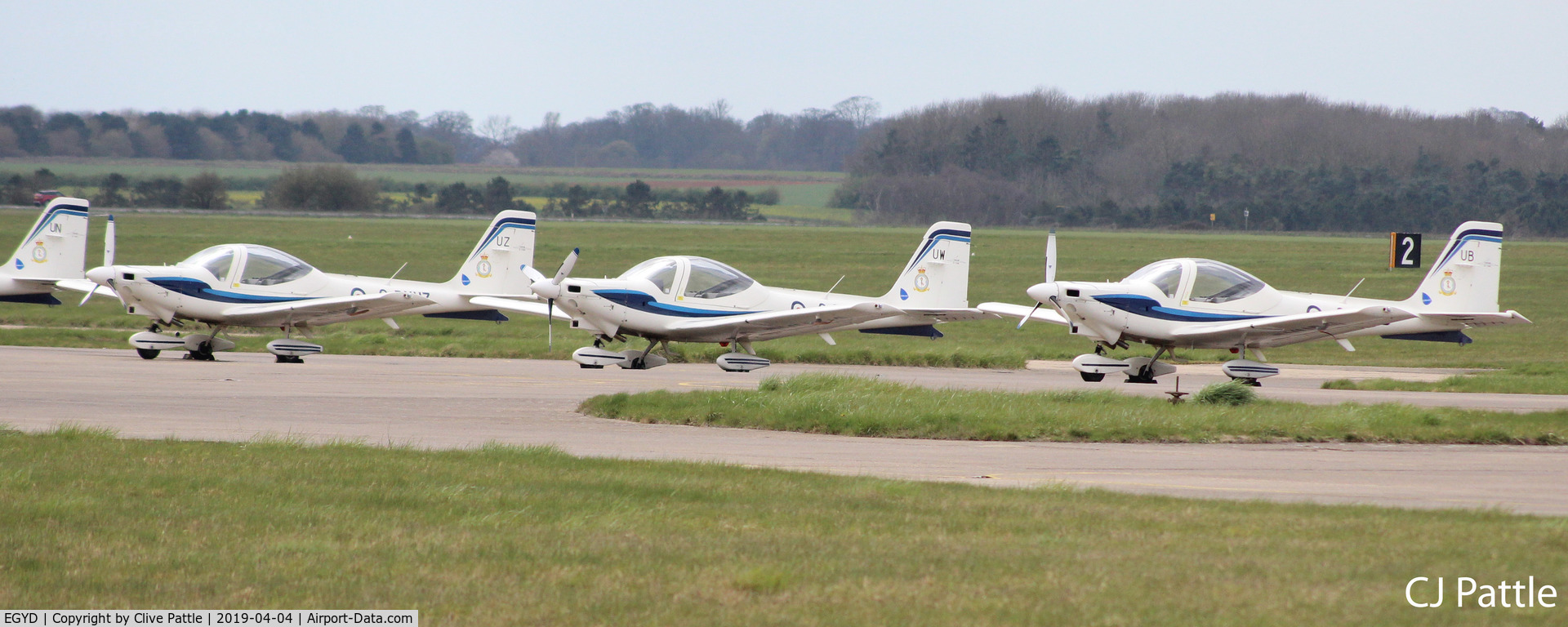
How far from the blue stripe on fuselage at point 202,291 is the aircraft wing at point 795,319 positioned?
7325 millimetres

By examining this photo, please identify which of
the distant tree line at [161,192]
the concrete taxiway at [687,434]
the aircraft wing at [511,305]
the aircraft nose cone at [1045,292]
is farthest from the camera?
the distant tree line at [161,192]

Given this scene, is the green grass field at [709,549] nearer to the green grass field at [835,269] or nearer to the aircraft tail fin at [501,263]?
the aircraft tail fin at [501,263]

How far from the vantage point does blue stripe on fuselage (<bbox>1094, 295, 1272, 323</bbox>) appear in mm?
19078

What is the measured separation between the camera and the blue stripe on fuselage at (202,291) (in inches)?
778

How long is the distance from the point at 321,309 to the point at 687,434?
1018 centimetres

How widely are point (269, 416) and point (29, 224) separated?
54199mm

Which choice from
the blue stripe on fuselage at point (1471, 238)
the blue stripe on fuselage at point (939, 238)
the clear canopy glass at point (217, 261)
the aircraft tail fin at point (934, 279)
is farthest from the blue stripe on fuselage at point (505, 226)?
the blue stripe on fuselage at point (1471, 238)

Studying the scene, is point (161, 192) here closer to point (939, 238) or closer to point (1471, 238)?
point (939, 238)

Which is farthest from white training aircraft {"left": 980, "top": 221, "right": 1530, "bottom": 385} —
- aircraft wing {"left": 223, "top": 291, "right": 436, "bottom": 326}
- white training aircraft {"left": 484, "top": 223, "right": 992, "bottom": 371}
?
aircraft wing {"left": 223, "top": 291, "right": 436, "bottom": 326}

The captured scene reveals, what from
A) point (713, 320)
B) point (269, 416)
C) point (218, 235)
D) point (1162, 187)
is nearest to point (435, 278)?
point (218, 235)

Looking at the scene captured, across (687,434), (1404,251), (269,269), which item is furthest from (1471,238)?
(269,269)

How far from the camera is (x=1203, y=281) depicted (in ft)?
63.9

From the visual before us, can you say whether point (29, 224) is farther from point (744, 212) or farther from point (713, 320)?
point (713, 320)

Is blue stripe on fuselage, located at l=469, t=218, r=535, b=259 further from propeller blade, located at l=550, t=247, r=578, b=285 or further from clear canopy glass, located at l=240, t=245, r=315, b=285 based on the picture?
propeller blade, located at l=550, t=247, r=578, b=285
